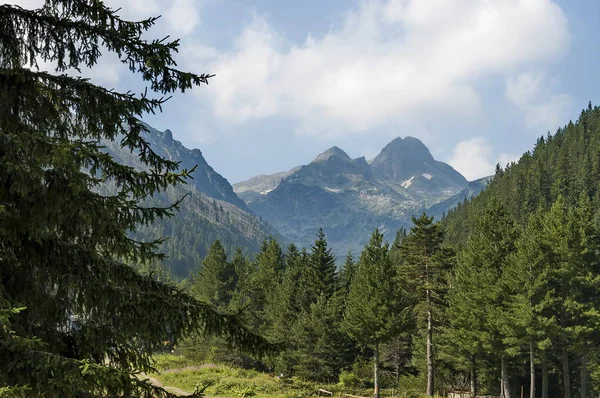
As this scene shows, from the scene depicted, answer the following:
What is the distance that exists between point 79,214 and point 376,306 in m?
30.1

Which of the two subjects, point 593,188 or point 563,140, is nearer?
point 593,188

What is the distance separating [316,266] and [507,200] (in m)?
86.2

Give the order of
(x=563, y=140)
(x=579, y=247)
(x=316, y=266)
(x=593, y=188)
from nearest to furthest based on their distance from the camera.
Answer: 1. (x=579, y=247)
2. (x=316, y=266)
3. (x=593, y=188)
4. (x=563, y=140)

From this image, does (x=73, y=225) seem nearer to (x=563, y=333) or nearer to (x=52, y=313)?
(x=52, y=313)

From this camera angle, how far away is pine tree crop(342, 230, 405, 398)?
1291 inches

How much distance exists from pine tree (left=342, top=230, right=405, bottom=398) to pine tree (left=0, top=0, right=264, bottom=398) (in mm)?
27642

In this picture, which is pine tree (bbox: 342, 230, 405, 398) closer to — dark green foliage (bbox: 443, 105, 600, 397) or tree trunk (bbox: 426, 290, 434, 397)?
tree trunk (bbox: 426, 290, 434, 397)

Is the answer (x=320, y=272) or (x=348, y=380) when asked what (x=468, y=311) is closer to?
(x=348, y=380)

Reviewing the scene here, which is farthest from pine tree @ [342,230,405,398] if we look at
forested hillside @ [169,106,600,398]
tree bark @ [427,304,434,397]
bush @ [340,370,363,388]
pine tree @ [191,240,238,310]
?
pine tree @ [191,240,238,310]

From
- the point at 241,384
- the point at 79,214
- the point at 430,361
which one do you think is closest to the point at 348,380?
the point at 430,361

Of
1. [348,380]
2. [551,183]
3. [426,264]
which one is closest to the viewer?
[426,264]

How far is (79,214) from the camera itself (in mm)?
5059

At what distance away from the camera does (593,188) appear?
9831cm

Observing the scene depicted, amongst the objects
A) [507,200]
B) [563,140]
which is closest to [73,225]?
[507,200]
